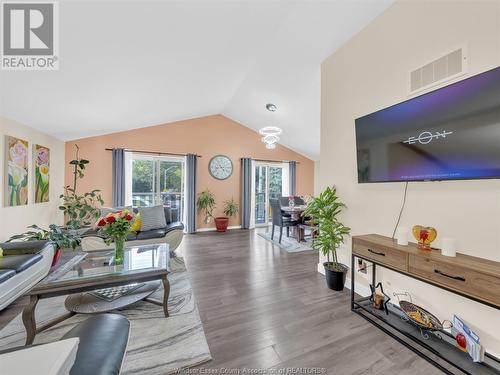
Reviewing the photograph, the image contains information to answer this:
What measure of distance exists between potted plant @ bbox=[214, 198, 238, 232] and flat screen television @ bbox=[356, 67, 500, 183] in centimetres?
413

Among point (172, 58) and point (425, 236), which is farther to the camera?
point (172, 58)

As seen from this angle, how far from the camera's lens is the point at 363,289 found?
95.3 inches

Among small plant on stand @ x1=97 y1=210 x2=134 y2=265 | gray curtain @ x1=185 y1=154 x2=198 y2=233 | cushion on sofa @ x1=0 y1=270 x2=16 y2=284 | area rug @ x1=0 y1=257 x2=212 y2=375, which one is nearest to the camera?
area rug @ x1=0 y1=257 x2=212 y2=375

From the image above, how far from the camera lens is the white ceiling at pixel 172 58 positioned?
1937mm

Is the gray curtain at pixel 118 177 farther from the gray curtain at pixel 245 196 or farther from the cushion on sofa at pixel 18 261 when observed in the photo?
the gray curtain at pixel 245 196

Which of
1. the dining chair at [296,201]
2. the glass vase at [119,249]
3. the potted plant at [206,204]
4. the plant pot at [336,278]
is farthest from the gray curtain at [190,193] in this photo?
the plant pot at [336,278]

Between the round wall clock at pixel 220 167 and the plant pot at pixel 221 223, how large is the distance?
1.14 metres

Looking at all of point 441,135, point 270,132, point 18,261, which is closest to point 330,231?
point 441,135

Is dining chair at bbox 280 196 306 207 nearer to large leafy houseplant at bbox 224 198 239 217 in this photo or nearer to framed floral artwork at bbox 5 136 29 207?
large leafy houseplant at bbox 224 198 239 217

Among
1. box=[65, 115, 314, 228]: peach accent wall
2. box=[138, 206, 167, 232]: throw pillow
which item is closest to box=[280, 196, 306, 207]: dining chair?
box=[65, 115, 314, 228]: peach accent wall

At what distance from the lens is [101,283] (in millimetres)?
1802

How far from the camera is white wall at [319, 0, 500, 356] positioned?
150cm

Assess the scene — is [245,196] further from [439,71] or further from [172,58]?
[439,71]

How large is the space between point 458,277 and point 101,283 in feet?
8.75
